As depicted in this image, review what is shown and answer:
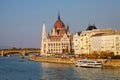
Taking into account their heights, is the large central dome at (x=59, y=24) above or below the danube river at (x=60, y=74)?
above

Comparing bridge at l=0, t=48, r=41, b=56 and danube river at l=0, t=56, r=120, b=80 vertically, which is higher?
bridge at l=0, t=48, r=41, b=56

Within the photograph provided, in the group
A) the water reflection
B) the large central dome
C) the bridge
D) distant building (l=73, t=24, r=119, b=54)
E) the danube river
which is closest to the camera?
the water reflection

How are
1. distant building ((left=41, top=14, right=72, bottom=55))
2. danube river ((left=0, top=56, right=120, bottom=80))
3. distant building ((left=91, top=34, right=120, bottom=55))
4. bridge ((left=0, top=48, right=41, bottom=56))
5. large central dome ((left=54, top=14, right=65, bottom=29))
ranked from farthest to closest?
bridge ((left=0, top=48, right=41, bottom=56)) → large central dome ((left=54, top=14, right=65, bottom=29)) → distant building ((left=41, top=14, right=72, bottom=55)) → distant building ((left=91, top=34, right=120, bottom=55)) → danube river ((left=0, top=56, right=120, bottom=80))

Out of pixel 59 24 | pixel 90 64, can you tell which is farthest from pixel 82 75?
pixel 59 24

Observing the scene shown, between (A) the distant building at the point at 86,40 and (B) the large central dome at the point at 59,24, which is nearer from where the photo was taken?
(A) the distant building at the point at 86,40

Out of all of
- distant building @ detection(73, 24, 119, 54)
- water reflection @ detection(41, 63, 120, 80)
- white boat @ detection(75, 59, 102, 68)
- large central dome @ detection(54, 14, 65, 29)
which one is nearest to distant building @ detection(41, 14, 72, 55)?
large central dome @ detection(54, 14, 65, 29)

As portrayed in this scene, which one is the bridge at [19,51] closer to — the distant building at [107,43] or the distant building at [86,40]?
the distant building at [86,40]

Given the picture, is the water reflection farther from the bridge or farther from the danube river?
the bridge

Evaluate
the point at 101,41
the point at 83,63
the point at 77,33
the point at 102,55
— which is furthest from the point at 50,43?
the point at 83,63

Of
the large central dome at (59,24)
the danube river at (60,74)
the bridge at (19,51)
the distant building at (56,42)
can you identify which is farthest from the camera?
the bridge at (19,51)

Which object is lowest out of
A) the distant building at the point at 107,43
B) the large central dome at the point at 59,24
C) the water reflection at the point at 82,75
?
the water reflection at the point at 82,75

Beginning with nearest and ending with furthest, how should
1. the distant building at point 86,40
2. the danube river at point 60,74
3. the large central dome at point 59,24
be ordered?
the danube river at point 60,74 < the distant building at point 86,40 < the large central dome at point 59,24

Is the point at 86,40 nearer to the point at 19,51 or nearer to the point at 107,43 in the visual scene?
the point at 107,43

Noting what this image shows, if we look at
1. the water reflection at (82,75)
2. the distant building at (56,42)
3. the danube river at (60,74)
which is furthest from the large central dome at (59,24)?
the water reflection at (82,75)
